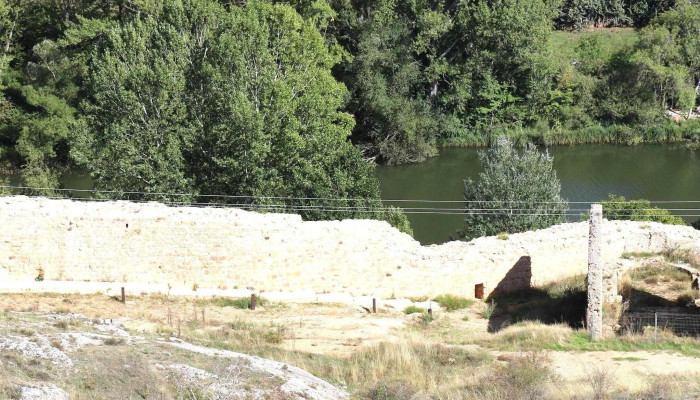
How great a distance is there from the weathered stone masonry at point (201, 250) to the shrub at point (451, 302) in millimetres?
397

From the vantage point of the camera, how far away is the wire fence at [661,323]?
61.1 feet

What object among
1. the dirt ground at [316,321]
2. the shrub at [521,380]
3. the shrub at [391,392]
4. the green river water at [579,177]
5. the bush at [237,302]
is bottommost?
the shrub at [391,392]

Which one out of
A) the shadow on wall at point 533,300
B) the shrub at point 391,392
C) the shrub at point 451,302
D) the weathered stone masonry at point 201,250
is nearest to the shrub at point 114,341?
the shrub at point 391,392

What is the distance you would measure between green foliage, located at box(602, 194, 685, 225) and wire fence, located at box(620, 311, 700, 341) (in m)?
7.73

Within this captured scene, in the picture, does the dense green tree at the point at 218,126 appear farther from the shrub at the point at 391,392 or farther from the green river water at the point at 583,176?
the shrub at the point at 391,392

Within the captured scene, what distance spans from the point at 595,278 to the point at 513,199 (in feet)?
30.8

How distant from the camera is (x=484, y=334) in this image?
1916cm

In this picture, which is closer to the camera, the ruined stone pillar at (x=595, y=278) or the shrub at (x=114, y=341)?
the shrub at (x=114, y=341)

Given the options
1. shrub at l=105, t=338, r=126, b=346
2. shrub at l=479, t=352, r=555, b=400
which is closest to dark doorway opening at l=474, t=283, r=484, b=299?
shrub at l=479, t=352, r=555, b=400

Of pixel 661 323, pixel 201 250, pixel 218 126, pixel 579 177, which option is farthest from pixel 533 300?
pixel 579 177

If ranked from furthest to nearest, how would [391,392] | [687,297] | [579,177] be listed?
[579,177]
[687,297]
[391,392]

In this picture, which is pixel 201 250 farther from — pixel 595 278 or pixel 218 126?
pixel 218 126

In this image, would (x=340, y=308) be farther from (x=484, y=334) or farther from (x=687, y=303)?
(x=687, y=303)

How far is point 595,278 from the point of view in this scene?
1862cm
